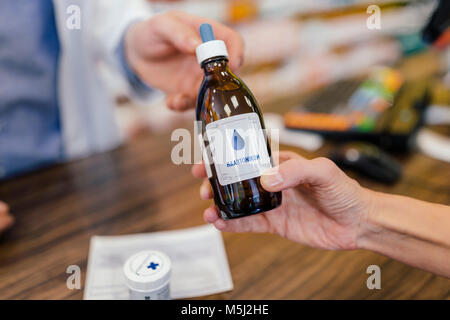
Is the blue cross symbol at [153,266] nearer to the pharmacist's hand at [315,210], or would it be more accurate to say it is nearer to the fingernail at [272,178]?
the pharmacist's hand at [315,210]

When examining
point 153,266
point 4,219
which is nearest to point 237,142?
point 153,266

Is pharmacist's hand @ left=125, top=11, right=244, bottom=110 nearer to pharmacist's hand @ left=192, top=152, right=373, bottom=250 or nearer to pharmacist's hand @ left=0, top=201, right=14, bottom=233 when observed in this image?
pharmacist's hand @ left=192, top=152, right=373, bottom=250

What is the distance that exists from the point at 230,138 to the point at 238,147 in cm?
Answer: 2

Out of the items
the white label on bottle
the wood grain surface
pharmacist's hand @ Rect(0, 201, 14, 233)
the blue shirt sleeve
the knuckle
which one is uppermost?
the blue shirt sleeve

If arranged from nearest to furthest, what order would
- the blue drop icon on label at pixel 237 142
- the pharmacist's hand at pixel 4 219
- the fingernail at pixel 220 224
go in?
the blue drop icon on label at pixel 237 142 → the fingernail at pixel 220 224 → the pharmacist's hand at pixel 4 219

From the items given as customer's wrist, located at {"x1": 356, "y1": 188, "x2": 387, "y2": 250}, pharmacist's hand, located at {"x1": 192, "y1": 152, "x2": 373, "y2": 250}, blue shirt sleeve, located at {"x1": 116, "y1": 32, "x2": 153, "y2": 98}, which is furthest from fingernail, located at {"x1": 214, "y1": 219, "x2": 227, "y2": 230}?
blue shirt sleeve, located at {"x1": 116, "y1": 32, "x2": 153, "y2": 98}

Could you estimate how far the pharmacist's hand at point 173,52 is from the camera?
2.15 feet

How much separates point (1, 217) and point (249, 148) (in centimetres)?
58

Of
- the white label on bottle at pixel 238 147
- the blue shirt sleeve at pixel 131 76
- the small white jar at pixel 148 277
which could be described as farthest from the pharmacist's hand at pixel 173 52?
the small white jar at pixel 148 277

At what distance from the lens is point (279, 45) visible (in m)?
2.62

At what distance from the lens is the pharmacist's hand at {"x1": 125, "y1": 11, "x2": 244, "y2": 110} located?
66 centimetres

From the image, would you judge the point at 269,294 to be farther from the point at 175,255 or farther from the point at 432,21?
the point at 432,21

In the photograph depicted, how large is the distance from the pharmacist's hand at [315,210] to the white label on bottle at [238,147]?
0.05 m

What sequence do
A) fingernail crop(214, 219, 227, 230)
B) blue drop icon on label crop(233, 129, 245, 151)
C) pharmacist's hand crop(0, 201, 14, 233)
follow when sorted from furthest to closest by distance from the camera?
pharmacist's hand crop(0, 201, 14, 233) < fingernail crop(214, 219, 227, 230) < blue drop icon on label crop(233, 129, 245, 151)
